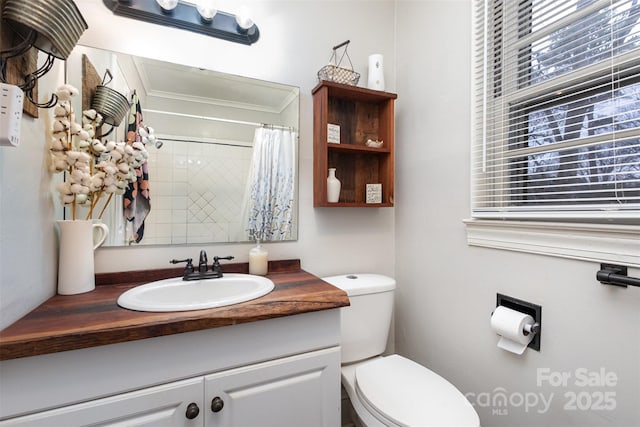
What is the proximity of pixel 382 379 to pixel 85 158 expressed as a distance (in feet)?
4.45

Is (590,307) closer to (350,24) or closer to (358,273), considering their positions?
(358,273)

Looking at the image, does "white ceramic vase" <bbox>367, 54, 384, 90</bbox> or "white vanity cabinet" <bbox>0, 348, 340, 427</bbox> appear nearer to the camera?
"white vanity cabinet" <bbox>0, 348, 340, 427</bbox>

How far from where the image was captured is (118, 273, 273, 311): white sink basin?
103 cm

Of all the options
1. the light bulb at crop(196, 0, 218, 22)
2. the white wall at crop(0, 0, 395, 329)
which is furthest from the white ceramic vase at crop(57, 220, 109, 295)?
the light bulb at crop(196, 0, 218, 22)

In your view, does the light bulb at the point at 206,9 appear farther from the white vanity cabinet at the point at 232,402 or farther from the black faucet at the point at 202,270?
the white vanity cabinet at the point at 232,402

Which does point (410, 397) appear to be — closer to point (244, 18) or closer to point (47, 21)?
point (47, 21)

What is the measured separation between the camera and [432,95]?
1.46m

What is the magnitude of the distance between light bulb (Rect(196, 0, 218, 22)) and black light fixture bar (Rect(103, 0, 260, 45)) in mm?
21

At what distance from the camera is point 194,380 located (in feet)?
2.78

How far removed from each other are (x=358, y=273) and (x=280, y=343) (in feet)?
2.57

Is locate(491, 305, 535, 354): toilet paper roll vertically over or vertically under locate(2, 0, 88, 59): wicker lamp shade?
under

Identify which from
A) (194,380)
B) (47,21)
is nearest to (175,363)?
(194,380)

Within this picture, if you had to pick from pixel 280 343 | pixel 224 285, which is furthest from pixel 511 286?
pixel 224 285

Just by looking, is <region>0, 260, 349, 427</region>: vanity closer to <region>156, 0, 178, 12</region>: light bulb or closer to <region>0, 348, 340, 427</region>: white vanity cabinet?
<region>0, 348, 340, 427</region>: white vanity cabinet
